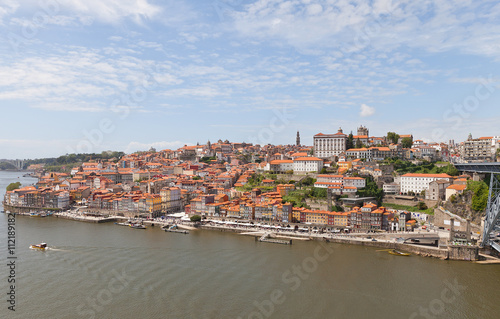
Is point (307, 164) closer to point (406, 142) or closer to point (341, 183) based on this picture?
point (341, 183)

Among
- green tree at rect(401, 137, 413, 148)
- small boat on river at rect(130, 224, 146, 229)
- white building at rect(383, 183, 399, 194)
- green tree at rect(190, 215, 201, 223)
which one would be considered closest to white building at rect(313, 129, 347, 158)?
green tree at rect(401, 137, 413, 148)

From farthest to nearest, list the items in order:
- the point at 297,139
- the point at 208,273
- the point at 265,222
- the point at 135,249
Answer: the point at 297,139, the point at 265,222, the point at 135,249, the point at 208,273

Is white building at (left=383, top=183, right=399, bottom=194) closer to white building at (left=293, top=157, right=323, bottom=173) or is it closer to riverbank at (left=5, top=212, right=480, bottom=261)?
white building at (left=293, top=157, right=323, bottom=173)

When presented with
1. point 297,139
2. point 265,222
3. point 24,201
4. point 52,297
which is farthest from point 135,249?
point 297,139

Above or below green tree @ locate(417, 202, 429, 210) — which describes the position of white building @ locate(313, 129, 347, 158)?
above

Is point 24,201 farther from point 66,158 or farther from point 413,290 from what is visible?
point 66,158

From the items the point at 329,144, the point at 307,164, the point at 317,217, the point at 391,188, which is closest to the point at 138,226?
the point at 317,217
